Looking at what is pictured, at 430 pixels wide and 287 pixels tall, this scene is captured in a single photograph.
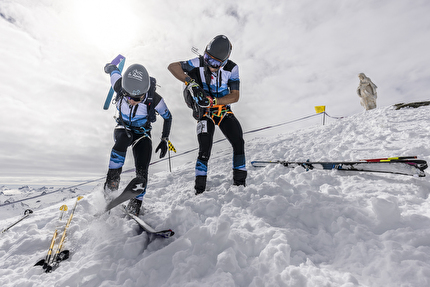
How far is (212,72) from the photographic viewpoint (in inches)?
152

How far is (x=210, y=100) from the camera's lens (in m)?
3.69

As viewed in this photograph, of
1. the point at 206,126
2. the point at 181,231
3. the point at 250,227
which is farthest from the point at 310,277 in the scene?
the point at 206,126

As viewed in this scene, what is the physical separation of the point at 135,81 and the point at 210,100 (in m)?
1.34

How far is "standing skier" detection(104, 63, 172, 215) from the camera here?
11.3 feet

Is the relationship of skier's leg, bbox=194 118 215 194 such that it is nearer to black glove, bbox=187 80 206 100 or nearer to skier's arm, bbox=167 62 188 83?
black glove, bbox=187 80 206 100

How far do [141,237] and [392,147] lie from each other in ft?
19.7

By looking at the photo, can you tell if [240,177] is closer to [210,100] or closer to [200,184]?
[200,184]

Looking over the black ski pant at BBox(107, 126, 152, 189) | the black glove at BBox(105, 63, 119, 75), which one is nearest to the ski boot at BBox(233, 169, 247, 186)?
the black ski pant at BBox(107, 126, 152, 189)

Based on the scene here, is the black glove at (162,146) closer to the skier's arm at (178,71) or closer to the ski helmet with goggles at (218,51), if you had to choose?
the skier's arm at (178,71)

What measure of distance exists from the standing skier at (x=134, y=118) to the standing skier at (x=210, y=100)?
0.64 meters

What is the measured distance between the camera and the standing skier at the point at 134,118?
3.45 meters

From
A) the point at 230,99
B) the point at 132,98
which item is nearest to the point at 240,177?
the point at 230,99

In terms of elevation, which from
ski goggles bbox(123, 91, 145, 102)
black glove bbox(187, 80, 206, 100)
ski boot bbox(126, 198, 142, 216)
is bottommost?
ski boot bbox(126, 198, 142, 216)

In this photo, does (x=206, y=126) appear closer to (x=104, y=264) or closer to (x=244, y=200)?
(x=244, y=200)
